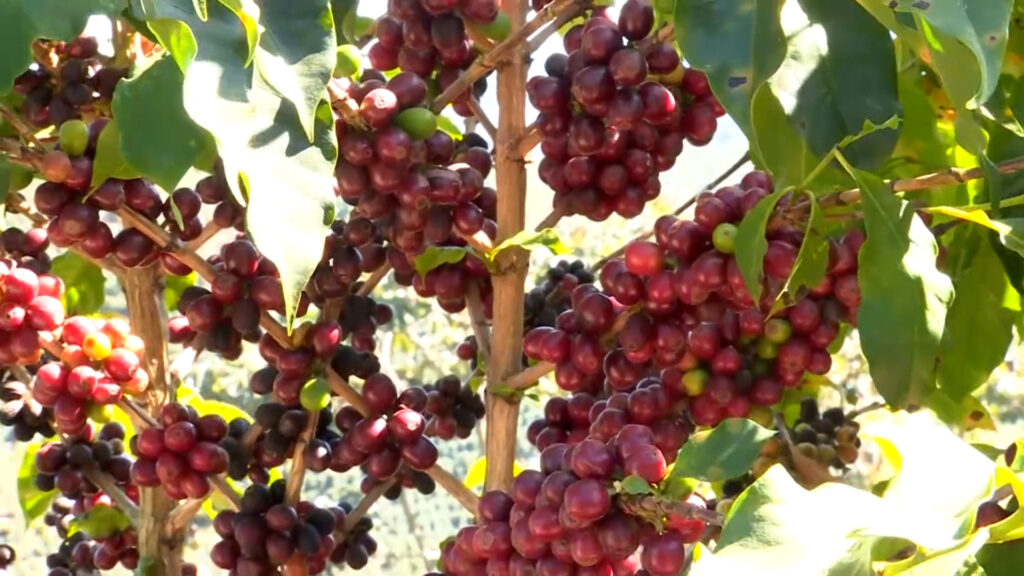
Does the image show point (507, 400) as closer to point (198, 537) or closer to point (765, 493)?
point (765, 493)

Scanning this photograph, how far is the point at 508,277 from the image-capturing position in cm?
103

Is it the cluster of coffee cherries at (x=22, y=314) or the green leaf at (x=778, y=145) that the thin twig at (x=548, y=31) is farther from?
the cluster of coffee cherries at (x=22, y=314)

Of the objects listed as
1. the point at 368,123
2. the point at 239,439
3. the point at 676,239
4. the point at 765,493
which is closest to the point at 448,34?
the point at 368,123

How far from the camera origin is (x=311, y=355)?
99 centimetres

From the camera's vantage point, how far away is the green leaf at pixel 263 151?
0.64m

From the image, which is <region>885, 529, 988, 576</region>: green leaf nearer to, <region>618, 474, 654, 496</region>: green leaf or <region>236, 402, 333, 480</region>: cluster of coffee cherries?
<region>618, 474, 654, 496</region>: green leaf

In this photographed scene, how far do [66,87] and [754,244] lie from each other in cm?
57

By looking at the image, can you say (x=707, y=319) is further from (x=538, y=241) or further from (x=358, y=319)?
(x=358, y=319)

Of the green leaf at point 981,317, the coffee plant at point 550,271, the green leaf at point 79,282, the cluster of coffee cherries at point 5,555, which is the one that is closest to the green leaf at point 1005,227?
the coffee plant at point 550,271

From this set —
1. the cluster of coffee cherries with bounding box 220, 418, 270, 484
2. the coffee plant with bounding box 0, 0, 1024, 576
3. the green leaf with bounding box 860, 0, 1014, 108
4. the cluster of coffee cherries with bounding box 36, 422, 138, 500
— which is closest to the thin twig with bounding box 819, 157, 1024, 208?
the coffee plant with bounding box 0, 0, 1024, 576

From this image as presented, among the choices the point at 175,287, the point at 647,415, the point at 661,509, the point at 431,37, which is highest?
the point at 175,287

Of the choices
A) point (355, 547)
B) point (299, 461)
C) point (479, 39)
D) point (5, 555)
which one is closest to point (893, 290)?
point (479, 39)

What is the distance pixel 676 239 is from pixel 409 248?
21 centimetres

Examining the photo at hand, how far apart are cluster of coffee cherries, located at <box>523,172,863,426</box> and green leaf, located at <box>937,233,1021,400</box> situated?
11cm
